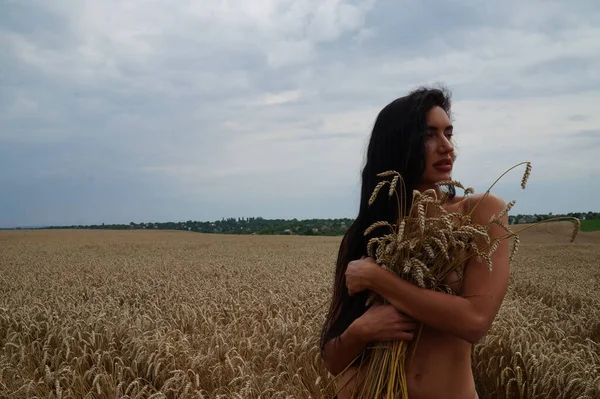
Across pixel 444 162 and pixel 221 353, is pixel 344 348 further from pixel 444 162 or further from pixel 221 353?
pixel 221 353

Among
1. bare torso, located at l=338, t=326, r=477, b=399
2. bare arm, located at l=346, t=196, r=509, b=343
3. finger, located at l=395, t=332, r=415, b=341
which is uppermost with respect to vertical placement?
bare arm, located at l=346, t=196, r=509, b=343

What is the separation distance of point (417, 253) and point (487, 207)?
1.11ft

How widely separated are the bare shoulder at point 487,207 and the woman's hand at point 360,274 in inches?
17.9

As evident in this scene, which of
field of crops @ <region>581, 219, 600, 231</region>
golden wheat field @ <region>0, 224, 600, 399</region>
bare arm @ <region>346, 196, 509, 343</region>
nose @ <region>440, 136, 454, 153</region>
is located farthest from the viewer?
field of crops @ <region>581, 219, 600, 231</region>

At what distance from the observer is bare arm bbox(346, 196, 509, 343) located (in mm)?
1782

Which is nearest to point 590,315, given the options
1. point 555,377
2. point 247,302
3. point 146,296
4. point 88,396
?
point 555,377

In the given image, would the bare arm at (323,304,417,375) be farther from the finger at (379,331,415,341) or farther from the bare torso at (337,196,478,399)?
the bare torso at (337,196,478,399)

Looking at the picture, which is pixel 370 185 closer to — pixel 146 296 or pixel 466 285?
pixel 466 285

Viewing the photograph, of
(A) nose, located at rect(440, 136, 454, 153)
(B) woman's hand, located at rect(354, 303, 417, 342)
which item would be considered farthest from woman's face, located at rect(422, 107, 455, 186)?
(B) woman's hand, located at rect(354, 303, 417, 342)

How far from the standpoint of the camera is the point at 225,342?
459cm

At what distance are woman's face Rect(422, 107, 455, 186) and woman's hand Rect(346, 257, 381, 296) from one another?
44 cm

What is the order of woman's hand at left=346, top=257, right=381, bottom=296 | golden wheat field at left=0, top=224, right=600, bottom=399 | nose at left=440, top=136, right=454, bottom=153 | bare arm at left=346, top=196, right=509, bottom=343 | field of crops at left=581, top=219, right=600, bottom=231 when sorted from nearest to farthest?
bare arm at left=346, top=196, right=509, bottom=343, woman's hand at left=346, top=257, right=381, bottom=296, nose at left=440, top=136, right=454, bottom=153, golden wheat field at left=0, top=224, right=600, bottom=399, field of crops at left=581, top=219, right=600, bottom=231

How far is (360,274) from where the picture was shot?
1923mm

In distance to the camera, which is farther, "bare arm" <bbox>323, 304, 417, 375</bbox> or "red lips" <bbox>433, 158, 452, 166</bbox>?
"red lips" <bbox>433, 158, 452, 166</bbox>
